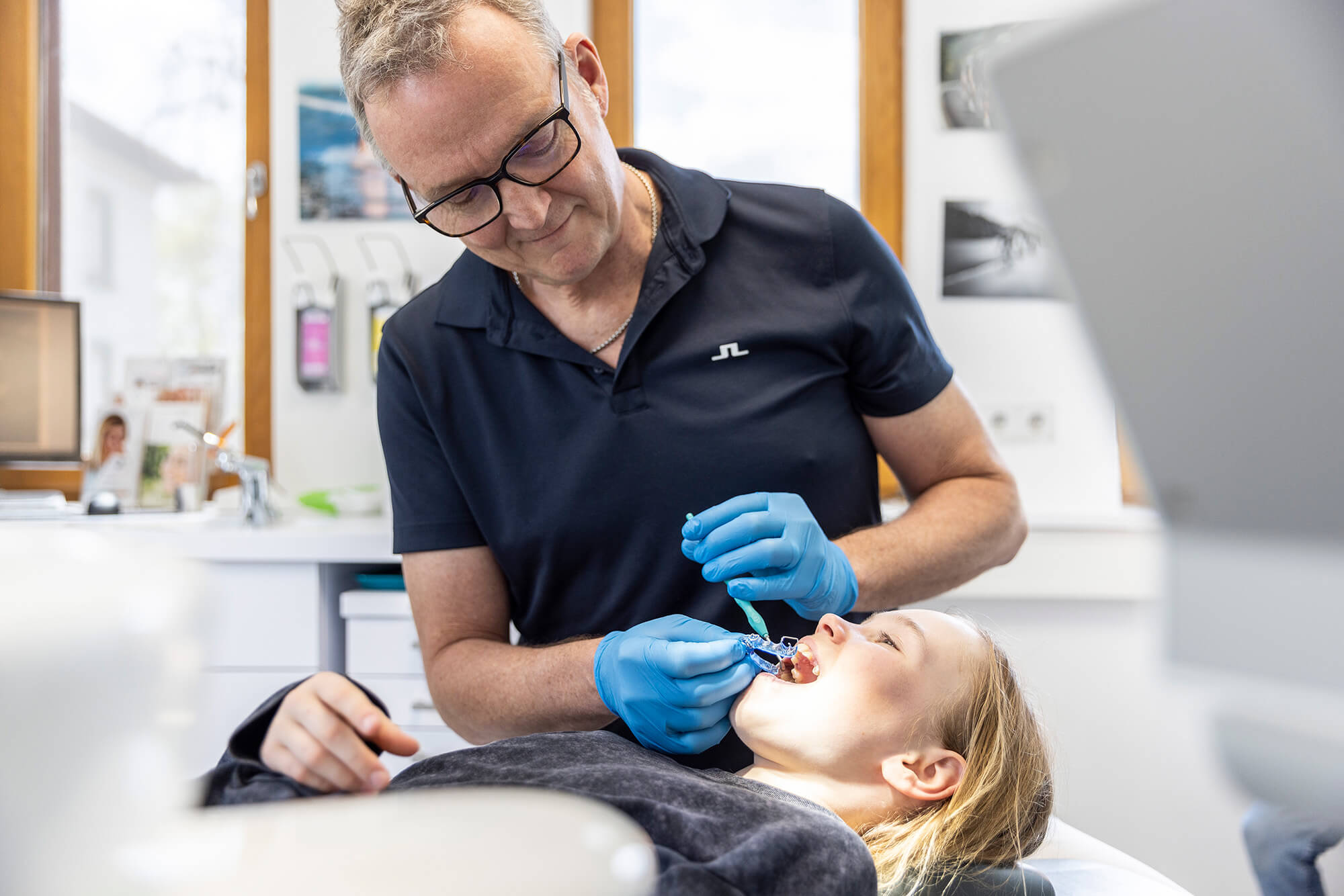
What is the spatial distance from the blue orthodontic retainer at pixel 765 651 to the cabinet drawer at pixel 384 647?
3.97 ft

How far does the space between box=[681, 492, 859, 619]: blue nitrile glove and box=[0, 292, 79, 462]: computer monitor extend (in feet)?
7.69

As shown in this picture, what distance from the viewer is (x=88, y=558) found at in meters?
0.40

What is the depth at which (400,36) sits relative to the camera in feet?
3.19

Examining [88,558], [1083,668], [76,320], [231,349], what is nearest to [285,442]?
[231,349]

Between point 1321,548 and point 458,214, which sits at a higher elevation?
point 458,214

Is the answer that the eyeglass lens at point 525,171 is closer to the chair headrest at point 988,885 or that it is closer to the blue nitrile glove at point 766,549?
the blue nitrile glove at point 766,549

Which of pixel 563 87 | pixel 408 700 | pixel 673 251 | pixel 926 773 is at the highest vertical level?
pixel 563 87

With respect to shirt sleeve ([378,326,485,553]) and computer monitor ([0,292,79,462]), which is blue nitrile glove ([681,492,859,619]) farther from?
computer monitor ([0,292,79,462])

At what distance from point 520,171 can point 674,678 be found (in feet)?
1.92

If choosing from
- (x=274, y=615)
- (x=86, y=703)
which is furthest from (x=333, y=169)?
(x=86, y=703)

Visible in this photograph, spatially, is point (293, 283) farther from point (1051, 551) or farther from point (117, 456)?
point (1051, 551)

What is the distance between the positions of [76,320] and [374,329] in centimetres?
84

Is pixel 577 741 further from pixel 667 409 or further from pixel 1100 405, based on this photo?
pixel 1100 405

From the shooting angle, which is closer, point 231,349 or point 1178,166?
point 1178,166
